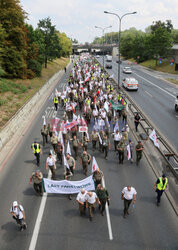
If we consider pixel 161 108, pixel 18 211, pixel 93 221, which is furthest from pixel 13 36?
pixel 93 221

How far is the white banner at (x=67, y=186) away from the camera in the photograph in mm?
9328

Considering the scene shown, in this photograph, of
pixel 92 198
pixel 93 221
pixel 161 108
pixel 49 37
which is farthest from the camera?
pixel 49 37

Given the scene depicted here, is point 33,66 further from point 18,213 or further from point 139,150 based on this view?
point 18,213

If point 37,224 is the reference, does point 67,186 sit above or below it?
above

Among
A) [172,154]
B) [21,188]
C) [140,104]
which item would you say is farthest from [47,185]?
[140,104]

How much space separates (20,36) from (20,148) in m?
25.2

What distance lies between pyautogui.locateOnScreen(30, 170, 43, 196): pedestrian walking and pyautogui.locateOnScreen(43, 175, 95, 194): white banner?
0.76 feet

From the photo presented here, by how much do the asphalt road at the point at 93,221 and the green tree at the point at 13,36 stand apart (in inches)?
1051

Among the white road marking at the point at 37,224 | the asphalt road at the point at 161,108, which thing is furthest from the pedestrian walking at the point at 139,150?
the white road marking at the point at 37,224

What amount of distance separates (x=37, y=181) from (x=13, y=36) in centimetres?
3091

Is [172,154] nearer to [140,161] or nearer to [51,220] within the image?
[140,161]

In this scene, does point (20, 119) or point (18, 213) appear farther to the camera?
point (20, 119)

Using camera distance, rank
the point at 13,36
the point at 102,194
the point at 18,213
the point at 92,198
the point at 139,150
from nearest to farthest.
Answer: the point at 18,213 → the point at 92,198 → the point at 102,194 → the point at 139,150 → the point at 13,36

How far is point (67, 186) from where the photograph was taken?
31.1 feet
